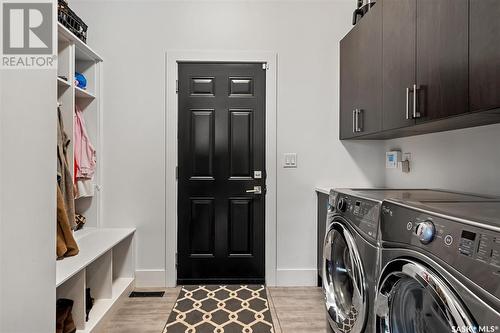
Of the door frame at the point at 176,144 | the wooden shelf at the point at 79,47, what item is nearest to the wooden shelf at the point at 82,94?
the wooden shelf at the point at 79,47

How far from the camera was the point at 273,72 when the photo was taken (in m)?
2.70

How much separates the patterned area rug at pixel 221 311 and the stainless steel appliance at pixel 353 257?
565mm

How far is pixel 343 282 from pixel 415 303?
2.20 feet

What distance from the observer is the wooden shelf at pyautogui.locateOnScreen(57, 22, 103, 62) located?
6.64ft

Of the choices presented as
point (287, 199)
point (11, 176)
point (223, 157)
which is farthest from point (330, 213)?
point (11, 176)

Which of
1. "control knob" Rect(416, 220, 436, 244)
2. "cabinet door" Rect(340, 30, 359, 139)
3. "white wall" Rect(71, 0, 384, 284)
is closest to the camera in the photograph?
"control knob" Rect(416, 220, 436, 244)

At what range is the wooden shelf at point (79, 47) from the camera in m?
2.02

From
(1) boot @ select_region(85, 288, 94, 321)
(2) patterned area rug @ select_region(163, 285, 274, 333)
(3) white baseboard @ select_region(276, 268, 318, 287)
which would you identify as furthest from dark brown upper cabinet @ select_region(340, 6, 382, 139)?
(1) boot @ select_region(85, 288, 94, 321)

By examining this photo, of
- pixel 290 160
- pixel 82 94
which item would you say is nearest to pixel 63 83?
pixel 82 94

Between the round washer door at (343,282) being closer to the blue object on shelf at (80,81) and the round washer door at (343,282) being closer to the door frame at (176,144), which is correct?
the door frame at (176,144)

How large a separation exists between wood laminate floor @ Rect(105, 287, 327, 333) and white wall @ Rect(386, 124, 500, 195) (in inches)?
47.8

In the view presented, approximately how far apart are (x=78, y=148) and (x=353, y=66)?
90.4 inches

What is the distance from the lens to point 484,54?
1.18 m

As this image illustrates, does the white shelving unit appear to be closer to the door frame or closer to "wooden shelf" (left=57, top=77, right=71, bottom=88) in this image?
"wooden shelf" (left=57, top=77, right=71, bottom=88)
